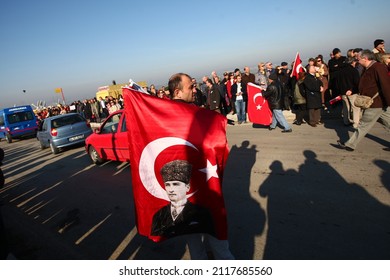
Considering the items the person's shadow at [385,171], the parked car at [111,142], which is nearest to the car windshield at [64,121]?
the parked car at [111,142]

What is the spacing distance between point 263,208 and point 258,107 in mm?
6244

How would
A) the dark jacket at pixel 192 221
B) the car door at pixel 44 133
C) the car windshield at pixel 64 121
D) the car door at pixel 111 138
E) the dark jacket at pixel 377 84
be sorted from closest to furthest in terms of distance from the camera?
the dark jacket at pixel 192 221
the dark jacket at pixel 377 84
the car door at pixel 111 138
the car windshield at pixel 64 121
the car door at pixel 44 133

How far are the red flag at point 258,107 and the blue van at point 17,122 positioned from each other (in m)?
18.3

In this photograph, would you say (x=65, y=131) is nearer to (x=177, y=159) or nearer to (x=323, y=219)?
(x=177, y=159)

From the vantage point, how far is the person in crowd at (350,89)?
752 cm

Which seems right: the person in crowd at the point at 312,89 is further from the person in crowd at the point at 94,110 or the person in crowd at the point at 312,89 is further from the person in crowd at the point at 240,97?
the person in crowd at the point at 94,110

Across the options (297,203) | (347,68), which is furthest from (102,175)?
(347,68)

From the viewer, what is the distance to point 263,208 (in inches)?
160

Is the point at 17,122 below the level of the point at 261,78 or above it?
below

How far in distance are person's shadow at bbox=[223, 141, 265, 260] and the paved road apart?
1 centimetres

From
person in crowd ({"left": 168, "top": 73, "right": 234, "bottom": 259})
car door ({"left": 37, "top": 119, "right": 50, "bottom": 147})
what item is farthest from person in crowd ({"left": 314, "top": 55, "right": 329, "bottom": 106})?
car door ({"left": 37, "top": 119, "right": 50, "bottom": 147})

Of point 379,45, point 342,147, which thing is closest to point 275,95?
point 342,147

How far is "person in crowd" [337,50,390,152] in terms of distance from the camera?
5.27 m

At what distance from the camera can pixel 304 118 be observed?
10188 millimetres
